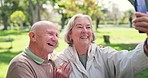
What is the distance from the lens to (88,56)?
11.2ft

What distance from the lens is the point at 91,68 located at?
333cm

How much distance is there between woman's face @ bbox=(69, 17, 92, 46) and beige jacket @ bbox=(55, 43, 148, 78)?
0.10 m

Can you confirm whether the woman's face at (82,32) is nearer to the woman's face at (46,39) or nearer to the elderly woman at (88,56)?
the elderly woman at (88,56)

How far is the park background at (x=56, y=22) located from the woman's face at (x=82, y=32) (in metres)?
0.25

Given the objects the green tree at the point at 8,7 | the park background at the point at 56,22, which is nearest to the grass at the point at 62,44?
the park background at the point at 56,22

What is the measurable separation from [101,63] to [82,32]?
1.26ft

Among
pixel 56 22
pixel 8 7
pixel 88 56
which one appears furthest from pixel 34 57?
pixel 8 7

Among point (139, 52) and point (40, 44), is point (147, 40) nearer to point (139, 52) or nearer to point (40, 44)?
point (139, 52)

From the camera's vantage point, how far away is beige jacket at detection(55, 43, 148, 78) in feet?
9.73

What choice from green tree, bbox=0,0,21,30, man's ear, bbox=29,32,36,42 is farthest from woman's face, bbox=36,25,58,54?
green tree, bbox=0,0,21,30

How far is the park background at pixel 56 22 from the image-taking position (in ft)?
61.9

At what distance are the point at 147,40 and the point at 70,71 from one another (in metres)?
1.20

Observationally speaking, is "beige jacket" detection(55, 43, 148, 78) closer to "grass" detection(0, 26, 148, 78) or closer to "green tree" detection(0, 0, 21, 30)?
"grass" detection(0, 26, 148, 78)

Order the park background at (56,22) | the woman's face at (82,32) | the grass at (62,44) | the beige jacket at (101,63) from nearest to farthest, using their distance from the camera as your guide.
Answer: the beige jacket at (101,63)
the woman's face at (82,32)
the grass at (62,44)
the park background at (56,22)
